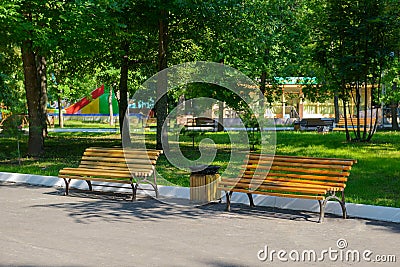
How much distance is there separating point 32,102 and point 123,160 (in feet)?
30.4

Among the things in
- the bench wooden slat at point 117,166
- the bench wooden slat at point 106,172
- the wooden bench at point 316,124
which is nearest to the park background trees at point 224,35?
the bench wooden slat at point 117,166

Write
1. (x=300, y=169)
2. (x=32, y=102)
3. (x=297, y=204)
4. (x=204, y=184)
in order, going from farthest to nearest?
1. (x=32, y=102)
2. (x=204, y=184)
3. (x=297, y=204)
4. (x=300, y=169)

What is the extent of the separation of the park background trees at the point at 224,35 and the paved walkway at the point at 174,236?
766 cm

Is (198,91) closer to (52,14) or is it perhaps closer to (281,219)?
(52,14)

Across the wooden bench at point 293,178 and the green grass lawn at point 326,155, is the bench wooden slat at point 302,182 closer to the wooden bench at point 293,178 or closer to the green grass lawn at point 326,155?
the wooden bench at point 293,178

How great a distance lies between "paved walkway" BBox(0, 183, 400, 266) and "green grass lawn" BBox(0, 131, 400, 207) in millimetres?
2186

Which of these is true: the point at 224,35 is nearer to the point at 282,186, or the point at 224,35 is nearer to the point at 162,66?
the point at 162,66

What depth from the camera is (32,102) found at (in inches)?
821

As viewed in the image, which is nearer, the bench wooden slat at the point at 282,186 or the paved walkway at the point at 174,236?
the paved walkway at the point at 174,236

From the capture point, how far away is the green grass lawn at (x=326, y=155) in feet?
40.8

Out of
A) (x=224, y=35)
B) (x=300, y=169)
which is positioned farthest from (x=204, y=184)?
(x=224, y=35)

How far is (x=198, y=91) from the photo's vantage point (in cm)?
2119

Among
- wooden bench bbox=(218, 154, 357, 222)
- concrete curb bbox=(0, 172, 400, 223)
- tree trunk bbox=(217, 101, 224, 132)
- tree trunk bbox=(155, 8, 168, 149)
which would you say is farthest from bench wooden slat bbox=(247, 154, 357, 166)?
tree trunk bbox=(155, 8, 168, 149)

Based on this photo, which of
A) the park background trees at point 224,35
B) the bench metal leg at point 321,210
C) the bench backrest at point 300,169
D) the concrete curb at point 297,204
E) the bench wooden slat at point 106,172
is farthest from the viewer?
the park background trees at point 224,35
